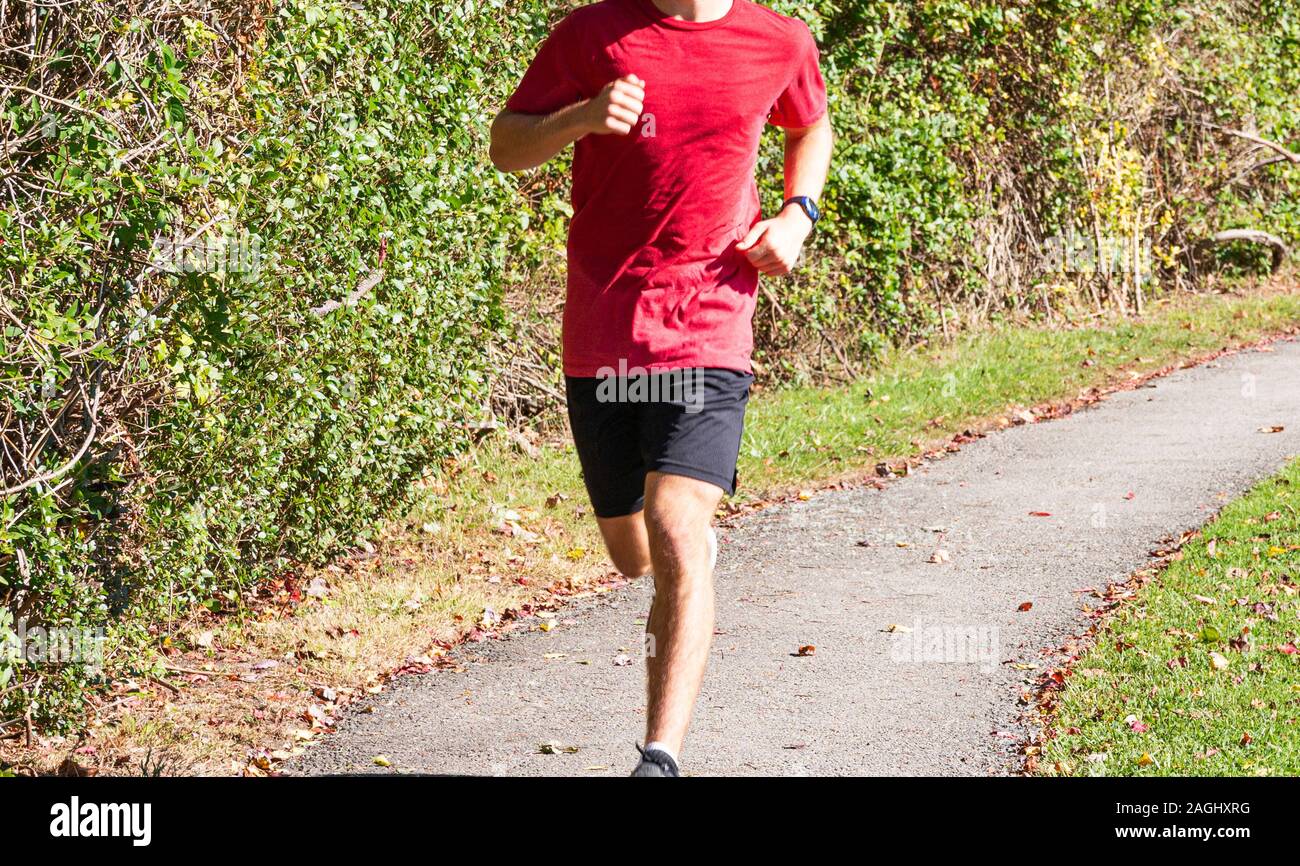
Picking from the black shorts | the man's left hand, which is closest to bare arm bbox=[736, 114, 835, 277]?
the man's left hand

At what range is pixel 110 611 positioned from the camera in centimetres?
464

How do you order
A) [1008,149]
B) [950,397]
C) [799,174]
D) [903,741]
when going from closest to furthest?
[799,174] < [903,741] < [950,397] < [1008,149]

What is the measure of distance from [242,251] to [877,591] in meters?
2.97

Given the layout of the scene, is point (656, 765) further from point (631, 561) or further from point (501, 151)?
point (501, 151)

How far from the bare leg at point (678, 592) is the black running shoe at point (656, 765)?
0.10 meters

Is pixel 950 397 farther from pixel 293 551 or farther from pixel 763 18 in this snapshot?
pixel 763 18

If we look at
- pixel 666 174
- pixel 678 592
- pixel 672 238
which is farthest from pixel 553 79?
pixel 678 592

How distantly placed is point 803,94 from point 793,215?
345 mm

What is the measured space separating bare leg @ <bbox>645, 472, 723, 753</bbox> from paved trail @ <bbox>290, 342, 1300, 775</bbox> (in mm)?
732

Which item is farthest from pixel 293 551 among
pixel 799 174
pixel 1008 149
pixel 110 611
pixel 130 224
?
pixel 1008 149

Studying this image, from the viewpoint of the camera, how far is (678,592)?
370cm

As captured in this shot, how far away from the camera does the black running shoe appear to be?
11.3 ft

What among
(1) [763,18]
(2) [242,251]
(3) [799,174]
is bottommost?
(2) [242,251]

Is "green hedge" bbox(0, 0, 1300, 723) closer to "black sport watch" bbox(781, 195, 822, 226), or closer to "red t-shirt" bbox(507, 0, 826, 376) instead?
"red t-shirt" bbox(507, 0, 826, 376)
